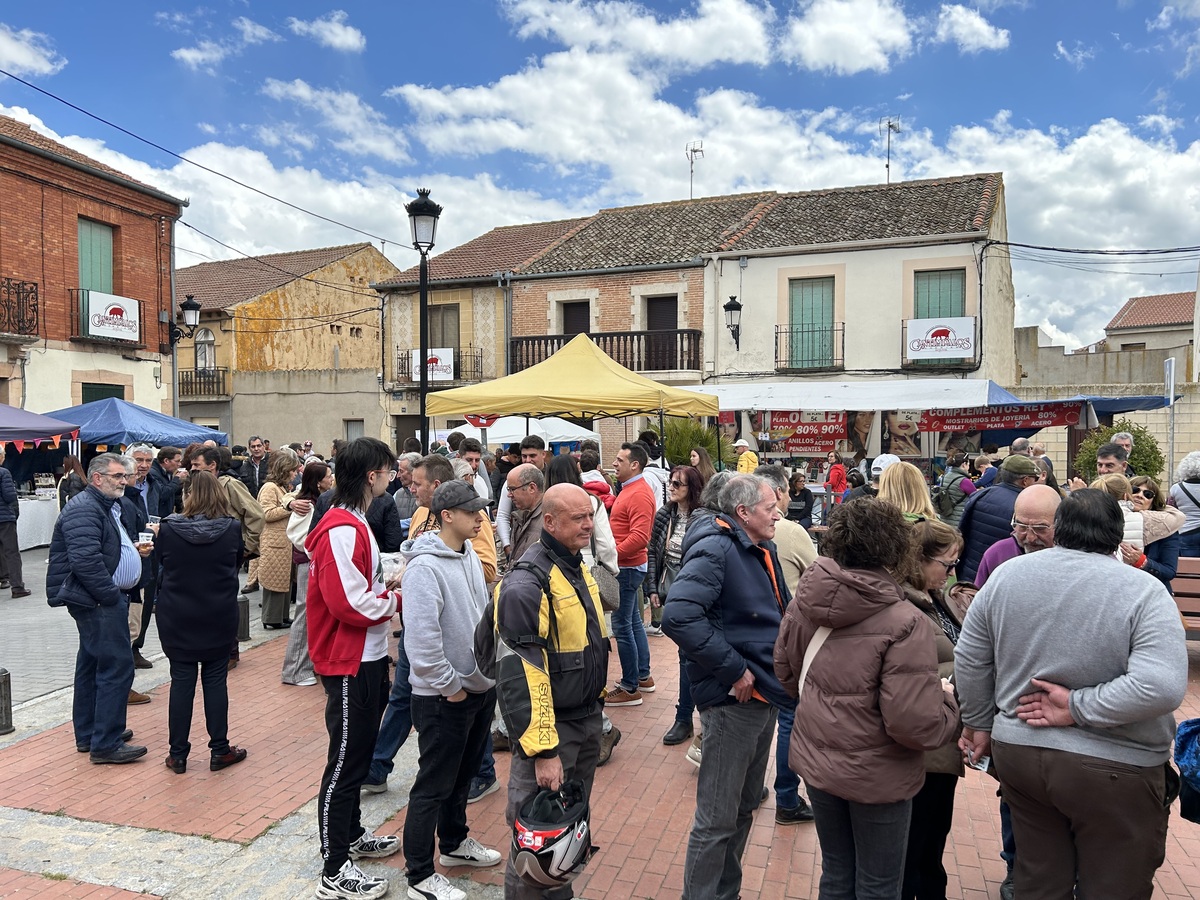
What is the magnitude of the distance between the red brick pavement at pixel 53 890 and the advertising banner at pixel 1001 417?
1177cm

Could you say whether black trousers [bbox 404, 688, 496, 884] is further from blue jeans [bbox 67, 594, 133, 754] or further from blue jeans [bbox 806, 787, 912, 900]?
blue jeans [bbox 67, 594, 133, 754]

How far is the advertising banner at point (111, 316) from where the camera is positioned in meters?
17.5

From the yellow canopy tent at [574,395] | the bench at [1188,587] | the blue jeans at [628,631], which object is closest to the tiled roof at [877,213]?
the yellow canopy tent at [574,395]

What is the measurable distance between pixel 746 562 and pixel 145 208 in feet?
66.7

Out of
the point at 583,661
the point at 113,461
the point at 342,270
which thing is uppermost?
the point at 342,270

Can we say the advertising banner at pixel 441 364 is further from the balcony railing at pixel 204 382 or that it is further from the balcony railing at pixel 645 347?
the balcony railing at pixel 204 382


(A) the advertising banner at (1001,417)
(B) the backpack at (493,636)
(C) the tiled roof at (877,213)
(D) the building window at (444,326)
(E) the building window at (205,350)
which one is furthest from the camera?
(E) the building window at (205,350)

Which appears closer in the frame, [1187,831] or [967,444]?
[1187,831]

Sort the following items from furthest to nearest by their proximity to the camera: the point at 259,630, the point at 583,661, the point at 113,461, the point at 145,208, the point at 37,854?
the point at 145,208, the point at 259,630, the point at 113,461, the point at 37,854, the point at 583,661

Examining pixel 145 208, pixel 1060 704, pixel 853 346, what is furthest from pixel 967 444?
pixel 145 208

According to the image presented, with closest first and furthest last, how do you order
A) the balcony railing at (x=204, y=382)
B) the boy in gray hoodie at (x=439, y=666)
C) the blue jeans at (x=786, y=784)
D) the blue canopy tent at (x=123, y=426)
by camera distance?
the boy in gray hoodie at (x=439, y=666)
the blue jeans at (x=786, y=784)
the blue canopy tent at (x=123, y=426)
the balcony railing at (x=204, y=382)

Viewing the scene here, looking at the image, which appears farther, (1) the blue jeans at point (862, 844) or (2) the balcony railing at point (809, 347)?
(2) the balcony railing at point (809, 347)

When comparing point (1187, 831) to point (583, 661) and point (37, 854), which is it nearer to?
point (583, 661)

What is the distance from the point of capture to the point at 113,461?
15.8ft
